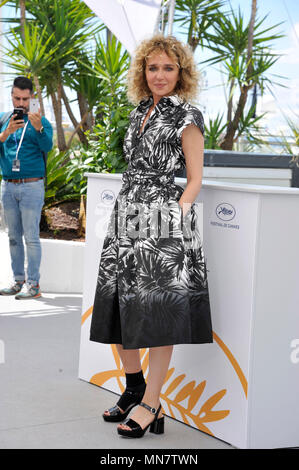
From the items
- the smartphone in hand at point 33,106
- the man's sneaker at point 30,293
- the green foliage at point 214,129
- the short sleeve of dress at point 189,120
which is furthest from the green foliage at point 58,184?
the short sleeve of dress at point 189,120

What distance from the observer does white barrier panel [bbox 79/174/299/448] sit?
244 centimetres

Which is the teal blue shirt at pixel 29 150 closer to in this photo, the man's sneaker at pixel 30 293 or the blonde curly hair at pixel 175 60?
the man's sneaker at pixel 30 293

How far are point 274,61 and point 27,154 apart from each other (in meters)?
6.88

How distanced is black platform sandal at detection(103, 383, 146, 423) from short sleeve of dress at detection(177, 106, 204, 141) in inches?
42.4

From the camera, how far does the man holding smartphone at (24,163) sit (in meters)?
4.78

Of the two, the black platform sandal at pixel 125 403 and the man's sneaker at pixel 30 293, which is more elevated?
the man's sneaker at pixel 30 293

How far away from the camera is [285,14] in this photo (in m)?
10.2

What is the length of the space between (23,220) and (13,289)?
59 centimetres

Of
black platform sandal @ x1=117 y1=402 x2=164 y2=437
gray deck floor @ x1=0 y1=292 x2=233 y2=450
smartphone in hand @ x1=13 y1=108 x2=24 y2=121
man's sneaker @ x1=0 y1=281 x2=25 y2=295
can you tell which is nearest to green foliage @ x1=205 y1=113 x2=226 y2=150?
man's sneaker @ x1=0 y1=281 x2=25 y2=295

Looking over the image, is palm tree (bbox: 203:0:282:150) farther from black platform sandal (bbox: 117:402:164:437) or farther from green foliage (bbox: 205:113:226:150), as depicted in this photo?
black platform sandal (bbox: 117:402:164:437)

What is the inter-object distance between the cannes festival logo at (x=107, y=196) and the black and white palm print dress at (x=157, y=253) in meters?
0.46

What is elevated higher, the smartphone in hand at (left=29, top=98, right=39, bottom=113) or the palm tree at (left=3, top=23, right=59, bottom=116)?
the palm tree at (left=3, top=23, right=59, bottom=116)

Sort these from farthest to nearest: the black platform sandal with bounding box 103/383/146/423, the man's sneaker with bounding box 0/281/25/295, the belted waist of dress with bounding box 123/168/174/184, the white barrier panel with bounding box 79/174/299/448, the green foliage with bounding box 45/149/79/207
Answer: the green foliage with bounding box 45/149/79/207, the man's sneaker with bounding box 0/281/25/295, the black platform sandal with bounding box 103/383/146/423, the belted waist of dress with bounding box 123/168/174/184, the white barrier panel with bounding box 79/174/299/448

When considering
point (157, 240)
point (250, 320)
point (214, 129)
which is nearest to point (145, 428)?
point (250, 320)
